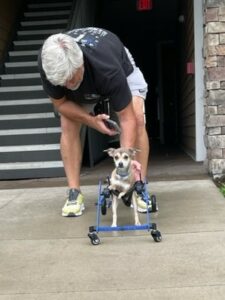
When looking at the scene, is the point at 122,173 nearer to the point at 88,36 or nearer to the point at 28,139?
the point at 88,36

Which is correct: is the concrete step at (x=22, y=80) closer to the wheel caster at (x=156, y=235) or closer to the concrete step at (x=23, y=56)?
the concrete step at (x=23, y=56)

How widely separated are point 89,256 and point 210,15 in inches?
123

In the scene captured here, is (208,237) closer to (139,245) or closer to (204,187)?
(139,245)

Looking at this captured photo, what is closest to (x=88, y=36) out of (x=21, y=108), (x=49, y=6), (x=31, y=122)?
(x=31, y=122)

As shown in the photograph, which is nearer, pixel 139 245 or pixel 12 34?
pixel 139 245

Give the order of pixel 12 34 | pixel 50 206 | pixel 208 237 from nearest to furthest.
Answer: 1. pixel 208 237
2. pixel 50 206
3. pixel 12 34

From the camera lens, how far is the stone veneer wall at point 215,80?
5453 millimetres

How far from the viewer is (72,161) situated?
14.6 ft

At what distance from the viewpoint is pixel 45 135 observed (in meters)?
6.94

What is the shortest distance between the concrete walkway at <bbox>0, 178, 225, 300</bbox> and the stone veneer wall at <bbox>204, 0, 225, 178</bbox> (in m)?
0.84

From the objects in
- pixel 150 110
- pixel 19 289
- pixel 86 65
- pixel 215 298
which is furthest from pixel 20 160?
pixel 150 110

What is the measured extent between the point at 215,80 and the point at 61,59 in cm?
263

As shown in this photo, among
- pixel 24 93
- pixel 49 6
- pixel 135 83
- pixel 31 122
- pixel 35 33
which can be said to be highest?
pixel 49 6

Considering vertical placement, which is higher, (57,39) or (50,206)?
(57,39)
